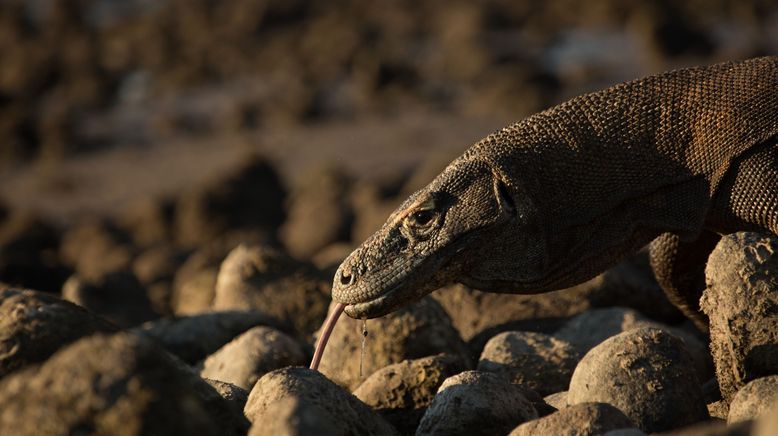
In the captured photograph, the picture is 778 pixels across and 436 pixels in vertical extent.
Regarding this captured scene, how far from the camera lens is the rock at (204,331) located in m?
8.32

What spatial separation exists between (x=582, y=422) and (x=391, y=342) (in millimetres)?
2524

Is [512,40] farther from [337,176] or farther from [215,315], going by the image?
[215,315]

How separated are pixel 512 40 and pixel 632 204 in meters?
22.9

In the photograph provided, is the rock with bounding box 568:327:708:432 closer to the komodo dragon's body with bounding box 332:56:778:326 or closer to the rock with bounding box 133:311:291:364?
the komodo dragon's body with bounding box 332:56:778:326

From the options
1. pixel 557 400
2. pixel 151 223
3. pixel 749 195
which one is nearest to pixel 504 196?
pixel 557 400

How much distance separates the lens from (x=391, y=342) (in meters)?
7.10

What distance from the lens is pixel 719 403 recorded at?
5.84 m

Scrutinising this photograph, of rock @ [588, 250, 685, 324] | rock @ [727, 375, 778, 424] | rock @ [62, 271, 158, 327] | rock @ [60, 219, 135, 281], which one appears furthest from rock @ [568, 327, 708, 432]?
rock @ [60, 219, 135, 281]

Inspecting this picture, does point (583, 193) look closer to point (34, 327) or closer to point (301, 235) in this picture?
point (34, 327)

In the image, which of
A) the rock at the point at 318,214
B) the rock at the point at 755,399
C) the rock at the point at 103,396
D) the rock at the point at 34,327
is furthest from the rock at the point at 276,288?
the rock at the point at 318,214

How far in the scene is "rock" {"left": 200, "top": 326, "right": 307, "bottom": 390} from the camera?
275 inches

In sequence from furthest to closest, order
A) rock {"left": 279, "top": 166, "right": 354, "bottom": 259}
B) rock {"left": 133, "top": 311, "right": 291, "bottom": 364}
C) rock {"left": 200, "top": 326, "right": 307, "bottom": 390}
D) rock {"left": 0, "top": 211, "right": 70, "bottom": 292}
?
1. rock {"left": 279, "top": 166, "right": 354, "bottom": 259}
2. rock {"left": 0, "top": 211, "right": 70, "bottom": 292}
3. rock {"left": 133, "top": 311, "right": 291, "bottom": 364}
4. rock {"left": 200, "top": 326, "right": 307, "bottom": 390}

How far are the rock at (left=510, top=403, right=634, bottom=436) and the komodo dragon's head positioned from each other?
149 cm

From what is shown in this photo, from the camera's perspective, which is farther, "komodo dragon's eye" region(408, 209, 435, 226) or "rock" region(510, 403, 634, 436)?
"komodo dragon's eye" region(408, 209, 435, 226)
